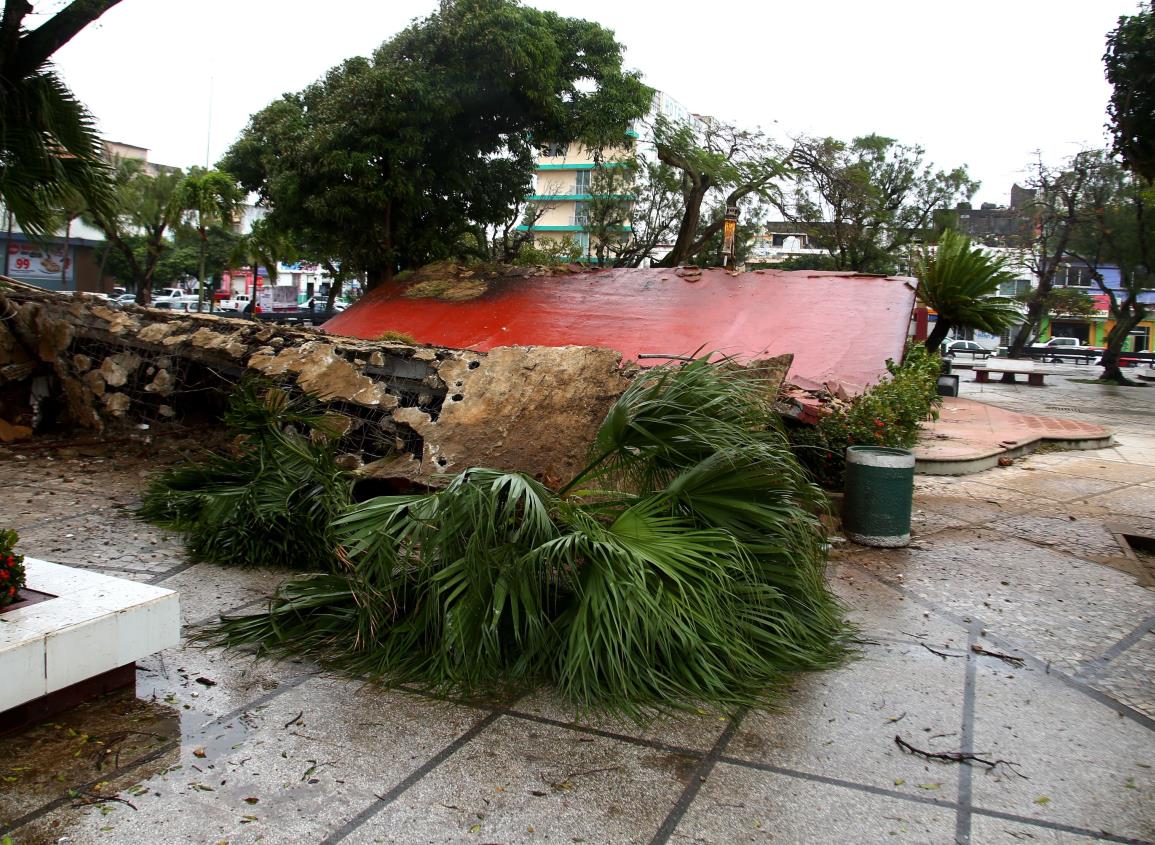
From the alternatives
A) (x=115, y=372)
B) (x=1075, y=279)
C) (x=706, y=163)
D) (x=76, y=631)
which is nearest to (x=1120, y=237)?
(x=706, y=163)

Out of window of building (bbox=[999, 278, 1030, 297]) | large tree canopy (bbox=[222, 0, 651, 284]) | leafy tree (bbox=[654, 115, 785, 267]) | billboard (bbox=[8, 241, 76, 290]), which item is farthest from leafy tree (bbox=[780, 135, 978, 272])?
billboard (bbox=[8, 241, 76, 290])

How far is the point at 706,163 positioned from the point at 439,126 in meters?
8.21

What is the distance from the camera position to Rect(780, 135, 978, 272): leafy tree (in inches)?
1059

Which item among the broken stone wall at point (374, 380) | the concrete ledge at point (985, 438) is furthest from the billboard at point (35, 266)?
the concrete ledge at point (985, 438)

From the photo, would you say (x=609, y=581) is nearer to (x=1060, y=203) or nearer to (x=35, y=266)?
(x=1060, y=203)

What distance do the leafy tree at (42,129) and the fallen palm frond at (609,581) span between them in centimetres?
460

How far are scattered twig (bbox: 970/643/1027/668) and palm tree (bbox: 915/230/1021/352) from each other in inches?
352

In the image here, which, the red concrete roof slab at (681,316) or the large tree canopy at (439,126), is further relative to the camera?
the large tree canopy at (439,126)

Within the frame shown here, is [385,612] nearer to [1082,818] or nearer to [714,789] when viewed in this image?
[714,789]

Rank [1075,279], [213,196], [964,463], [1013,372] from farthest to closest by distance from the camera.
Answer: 1. [1075,279]
2. [213,196]
3. [1013,372]
4. [964,463]

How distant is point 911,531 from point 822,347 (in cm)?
343

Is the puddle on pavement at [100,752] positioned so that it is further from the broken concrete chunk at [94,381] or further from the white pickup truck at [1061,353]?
the white pickup truck at [1061,353]

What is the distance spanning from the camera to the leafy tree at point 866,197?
A: 26.9m

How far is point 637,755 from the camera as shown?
344cm
